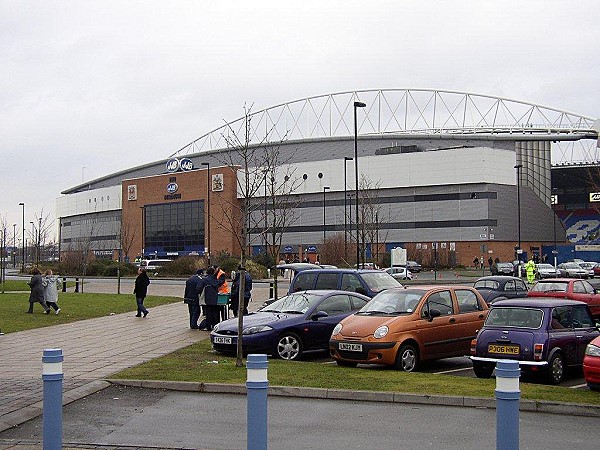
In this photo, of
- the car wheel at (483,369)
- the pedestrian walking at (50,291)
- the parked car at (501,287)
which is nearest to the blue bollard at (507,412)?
the car wheel at (483,369)

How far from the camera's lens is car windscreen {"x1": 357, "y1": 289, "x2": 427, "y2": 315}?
1447 cm

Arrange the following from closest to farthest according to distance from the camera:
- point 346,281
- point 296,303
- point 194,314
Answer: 1. point 296,303
2. point 346,281
3. point 194,314

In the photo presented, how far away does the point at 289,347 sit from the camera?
1531 cm

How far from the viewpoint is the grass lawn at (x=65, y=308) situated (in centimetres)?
2289

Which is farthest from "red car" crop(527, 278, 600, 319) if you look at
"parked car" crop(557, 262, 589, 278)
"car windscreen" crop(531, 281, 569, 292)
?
"parked car" crop(557, 262, 589, 278)

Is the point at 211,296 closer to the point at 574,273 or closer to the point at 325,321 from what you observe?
the point at 325,321

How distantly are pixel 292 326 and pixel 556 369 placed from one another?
5.16m

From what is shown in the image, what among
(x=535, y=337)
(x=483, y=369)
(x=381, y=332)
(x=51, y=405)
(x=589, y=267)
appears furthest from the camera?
(x=589, y=267)

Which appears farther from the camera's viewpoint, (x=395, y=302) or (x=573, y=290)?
(x=573, y=290)

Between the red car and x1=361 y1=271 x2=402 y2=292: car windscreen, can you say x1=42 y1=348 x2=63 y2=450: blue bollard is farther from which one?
the red car

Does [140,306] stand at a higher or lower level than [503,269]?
lower

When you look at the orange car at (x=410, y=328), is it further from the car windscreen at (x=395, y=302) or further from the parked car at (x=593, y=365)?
the parked car at (x=593, y=365)

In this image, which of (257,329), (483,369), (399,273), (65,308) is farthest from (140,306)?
(399,273)

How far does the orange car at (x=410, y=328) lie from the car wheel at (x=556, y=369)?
2380 millimetres
